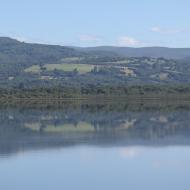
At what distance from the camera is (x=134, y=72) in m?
128

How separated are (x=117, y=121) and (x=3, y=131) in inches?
404

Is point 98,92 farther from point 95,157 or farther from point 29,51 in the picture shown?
point 29,51

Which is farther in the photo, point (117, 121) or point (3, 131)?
point (117, 121)

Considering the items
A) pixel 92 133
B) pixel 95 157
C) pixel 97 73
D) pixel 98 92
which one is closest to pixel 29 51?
pixel 97 73

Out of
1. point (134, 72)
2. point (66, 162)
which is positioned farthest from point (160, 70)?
point (66, 162)

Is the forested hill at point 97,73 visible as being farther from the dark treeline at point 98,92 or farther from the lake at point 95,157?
the lake at point 95,157

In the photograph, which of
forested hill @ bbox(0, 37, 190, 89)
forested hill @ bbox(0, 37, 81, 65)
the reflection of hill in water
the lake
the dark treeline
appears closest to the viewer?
the lake

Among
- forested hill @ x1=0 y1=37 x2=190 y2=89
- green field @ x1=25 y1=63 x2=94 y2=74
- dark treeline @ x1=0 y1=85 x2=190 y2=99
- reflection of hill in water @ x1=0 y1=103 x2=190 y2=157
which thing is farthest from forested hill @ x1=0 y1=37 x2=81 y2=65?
reflection of hill in water @ x1=0 y1=103 x2=190 y2=157

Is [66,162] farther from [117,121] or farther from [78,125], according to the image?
[117,121]

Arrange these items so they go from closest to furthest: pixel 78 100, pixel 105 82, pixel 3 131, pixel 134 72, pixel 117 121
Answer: pixel 3 131 < pixel 117 121 < pixel 78 100 < pixel 105 82 < pixel 134 72

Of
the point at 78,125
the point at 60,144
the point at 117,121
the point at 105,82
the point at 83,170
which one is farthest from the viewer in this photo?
the point at 105,82

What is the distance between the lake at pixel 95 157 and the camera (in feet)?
57.8

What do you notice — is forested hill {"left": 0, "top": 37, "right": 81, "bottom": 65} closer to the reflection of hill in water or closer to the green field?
the green field

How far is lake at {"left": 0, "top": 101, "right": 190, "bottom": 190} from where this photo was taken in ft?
57.8
